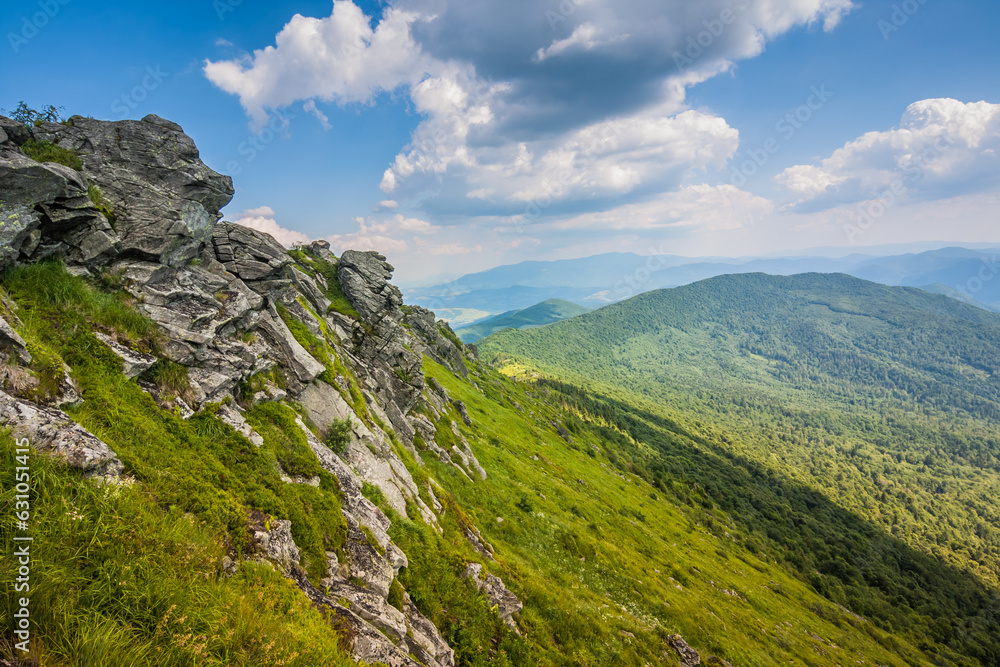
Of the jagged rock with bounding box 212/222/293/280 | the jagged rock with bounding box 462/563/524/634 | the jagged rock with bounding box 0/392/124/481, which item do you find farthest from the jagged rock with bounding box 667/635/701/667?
the jagged rock with bounding box 212/222/293/280

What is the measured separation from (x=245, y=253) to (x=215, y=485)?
16.3 meters

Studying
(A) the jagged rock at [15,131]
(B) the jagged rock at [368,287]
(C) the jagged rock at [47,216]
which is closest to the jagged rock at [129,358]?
(C) the jagged rock at [47,216]

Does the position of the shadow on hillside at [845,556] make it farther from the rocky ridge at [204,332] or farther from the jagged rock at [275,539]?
the jagged rock at [275,539]

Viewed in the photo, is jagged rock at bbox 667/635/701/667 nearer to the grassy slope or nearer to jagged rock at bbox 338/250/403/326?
the grassy slope

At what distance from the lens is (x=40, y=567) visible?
5004 millimetres

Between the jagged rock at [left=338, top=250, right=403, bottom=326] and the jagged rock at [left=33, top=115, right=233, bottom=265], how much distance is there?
1863 cm

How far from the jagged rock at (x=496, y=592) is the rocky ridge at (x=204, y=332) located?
0.26 feet

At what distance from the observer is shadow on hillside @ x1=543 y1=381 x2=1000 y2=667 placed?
92.4 m

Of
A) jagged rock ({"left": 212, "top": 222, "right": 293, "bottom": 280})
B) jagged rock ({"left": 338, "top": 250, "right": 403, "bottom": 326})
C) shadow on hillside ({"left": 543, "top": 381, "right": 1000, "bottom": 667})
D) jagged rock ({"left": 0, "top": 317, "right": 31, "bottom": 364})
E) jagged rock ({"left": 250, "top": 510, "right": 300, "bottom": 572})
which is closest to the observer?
jagged rock ({"left": 0, "top": 317, "right": 31, "bottom": 364})

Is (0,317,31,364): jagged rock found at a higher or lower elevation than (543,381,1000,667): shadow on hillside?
higher

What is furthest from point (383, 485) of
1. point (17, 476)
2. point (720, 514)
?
point (720, 514)

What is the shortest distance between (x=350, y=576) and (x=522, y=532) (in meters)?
Answer: 17.8

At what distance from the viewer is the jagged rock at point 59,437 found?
6.50 metres

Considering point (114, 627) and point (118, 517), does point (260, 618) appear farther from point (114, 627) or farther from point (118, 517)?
point (118, 517)
